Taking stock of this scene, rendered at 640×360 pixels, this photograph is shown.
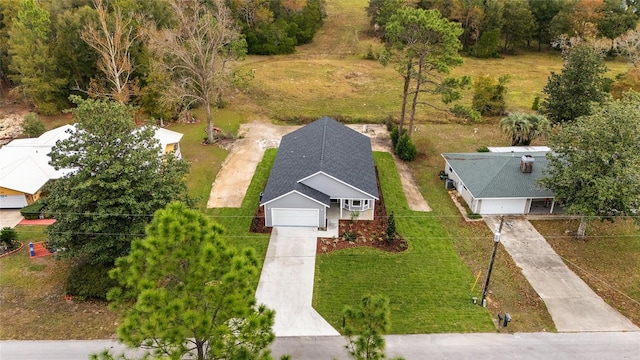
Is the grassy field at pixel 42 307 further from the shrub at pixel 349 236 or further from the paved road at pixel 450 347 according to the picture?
the shrub at pixel 349 236

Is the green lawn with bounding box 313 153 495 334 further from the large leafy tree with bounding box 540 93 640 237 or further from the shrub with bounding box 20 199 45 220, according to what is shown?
the shrub with bounding box 20 199 45 220

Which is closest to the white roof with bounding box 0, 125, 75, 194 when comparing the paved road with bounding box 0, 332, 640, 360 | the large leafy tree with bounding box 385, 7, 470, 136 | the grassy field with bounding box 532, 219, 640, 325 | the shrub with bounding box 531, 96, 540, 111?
the paved road with bounding box 0, 332, 640, 360

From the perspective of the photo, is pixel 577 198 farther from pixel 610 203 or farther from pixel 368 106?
pixel 368 106

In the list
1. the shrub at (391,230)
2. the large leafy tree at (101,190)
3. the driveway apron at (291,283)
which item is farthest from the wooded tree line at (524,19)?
the large leafy tree at (101,190)

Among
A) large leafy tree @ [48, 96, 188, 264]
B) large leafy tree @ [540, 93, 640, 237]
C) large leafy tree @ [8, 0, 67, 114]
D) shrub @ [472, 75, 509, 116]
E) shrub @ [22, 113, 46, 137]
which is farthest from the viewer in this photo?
shrub @ [472, 75, 509, 116]

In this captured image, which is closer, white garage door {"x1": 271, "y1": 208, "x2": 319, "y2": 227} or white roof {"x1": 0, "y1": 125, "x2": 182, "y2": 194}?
white garage door {"x1": 271, "y1": 208, "x2": 319, "y2": 227}

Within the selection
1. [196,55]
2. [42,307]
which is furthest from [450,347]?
[196,55]

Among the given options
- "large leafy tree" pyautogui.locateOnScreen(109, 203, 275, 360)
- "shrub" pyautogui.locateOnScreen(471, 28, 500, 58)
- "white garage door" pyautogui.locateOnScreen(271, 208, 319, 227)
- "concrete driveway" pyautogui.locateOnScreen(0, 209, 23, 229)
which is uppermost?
"shrub" pyautogui.locateOnScreen(471, 28, 500, 58)

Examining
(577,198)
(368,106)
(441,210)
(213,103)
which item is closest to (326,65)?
(368,106)

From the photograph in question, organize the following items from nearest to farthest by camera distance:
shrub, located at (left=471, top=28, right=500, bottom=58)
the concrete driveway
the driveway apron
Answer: the driveway apron
the concrete driveway
shrub, located at (left=471, top=28, right=500, bottom=58)
